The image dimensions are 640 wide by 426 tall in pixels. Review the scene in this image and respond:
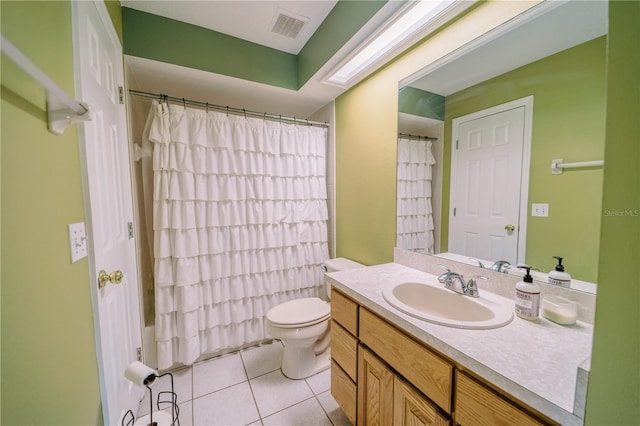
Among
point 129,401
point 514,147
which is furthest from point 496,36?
point 129,401

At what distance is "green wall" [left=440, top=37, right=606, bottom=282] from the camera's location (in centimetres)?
81

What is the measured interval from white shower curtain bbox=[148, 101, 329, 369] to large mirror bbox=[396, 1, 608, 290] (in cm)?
104

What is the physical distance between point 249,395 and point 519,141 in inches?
83.3

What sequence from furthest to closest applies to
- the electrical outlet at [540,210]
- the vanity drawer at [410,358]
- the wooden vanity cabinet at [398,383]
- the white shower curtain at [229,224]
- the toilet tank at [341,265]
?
the toilet tank at [341,265]
the white shower curtain at [229,224]
the electrical outlet at [540,210]
the vanity drawer at [410,358]
the wooden vanity cabinet at [398,383]

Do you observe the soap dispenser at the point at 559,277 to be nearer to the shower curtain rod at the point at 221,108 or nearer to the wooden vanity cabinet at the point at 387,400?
the wooden vanity cabinet at the point at 387,400

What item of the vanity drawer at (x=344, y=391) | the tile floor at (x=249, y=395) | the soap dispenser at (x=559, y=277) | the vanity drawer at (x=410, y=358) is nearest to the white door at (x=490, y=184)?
the soap dispenser at (x=559, y=277)

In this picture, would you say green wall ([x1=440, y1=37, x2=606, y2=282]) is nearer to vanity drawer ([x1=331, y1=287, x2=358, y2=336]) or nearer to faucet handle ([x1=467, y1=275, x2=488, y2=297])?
faucet handle ([x1=467, y1=275, x2=488, y2=297])

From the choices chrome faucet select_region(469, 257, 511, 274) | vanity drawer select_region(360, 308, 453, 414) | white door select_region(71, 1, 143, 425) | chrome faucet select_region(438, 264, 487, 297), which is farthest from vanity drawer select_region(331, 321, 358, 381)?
white door select_region(71, 1, 143, 425)

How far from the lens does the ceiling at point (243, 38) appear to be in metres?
1.42

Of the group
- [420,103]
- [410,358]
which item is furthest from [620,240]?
[420,103]

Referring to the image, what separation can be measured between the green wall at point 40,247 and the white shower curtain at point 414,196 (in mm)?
1578

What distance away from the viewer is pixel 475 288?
1.04 m

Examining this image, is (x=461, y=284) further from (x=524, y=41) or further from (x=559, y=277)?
(x=524, y=41)

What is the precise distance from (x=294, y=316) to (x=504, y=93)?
5.79 ft
